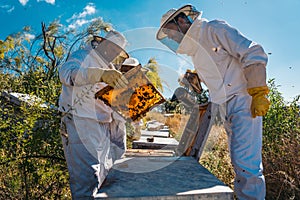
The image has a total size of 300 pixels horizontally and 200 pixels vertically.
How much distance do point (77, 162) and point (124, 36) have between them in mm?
1296

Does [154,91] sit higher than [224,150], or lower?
higher

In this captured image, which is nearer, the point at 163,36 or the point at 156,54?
the point at 163,36

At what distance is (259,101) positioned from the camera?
2051mm

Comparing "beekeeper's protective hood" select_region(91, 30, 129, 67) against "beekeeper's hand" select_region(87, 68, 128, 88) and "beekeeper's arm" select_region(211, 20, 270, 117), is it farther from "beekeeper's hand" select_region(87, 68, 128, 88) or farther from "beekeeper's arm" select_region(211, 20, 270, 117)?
"beekeeper's arm" select_region(211, 20, 270, 117)

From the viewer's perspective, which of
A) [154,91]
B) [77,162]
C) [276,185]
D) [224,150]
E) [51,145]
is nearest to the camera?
[77,162]

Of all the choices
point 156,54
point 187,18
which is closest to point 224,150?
point 156,54

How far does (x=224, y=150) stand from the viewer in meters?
4.03

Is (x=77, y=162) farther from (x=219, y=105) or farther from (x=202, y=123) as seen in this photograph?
(x=219, y=105)

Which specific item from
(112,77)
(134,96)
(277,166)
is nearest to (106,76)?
(112,77)

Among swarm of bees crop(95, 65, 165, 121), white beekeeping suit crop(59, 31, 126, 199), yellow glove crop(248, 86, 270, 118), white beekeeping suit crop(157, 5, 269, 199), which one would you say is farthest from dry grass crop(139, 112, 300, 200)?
white beekeeping suit crop(59, 31, 126, 199)

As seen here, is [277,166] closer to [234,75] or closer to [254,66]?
[234,75]

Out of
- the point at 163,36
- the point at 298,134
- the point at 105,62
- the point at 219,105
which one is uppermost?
the point at 163,36

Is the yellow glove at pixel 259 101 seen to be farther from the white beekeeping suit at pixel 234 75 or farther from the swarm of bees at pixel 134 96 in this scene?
the swarm of bees at pixel 134 96

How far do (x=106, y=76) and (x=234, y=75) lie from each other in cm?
111
